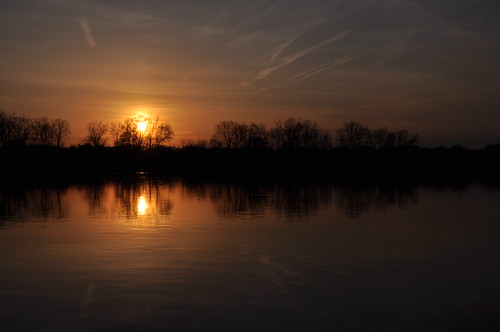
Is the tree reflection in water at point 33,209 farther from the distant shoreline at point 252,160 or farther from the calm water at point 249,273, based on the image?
the distant shoreline at point 252,160

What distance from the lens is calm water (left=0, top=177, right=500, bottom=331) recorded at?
9.26 m

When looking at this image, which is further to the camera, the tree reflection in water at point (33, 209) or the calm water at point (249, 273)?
the tree reflection in water at point (33, 209)

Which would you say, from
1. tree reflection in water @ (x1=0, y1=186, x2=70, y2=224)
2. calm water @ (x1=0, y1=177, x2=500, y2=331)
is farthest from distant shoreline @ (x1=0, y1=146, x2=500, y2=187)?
calm water @ (x1=0, y1=177, x2=500, y2=331)

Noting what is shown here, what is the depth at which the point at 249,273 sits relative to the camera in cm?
1271

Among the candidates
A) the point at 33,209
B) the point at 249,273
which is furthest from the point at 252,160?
the point at 249,273

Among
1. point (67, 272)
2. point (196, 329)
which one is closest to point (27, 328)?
point (196, 329)

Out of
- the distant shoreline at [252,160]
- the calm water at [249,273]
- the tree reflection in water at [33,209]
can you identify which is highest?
the distant shoreline at [252,160]

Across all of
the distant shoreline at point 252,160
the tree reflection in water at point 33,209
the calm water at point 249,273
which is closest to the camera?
the calm water at point 249,273

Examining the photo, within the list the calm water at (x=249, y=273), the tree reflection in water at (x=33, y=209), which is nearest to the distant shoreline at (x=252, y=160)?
the tree reflection in water at (x=33, y=209)

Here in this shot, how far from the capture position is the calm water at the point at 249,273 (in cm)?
926

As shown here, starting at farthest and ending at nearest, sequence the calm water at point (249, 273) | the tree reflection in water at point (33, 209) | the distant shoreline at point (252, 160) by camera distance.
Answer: the distant shoreline at point (252, 160) < the tree reflection in water at point (33, 209) < the calm water at point (249, 273)

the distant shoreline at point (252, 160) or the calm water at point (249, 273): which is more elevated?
the distant shoreline at point (252, 160)

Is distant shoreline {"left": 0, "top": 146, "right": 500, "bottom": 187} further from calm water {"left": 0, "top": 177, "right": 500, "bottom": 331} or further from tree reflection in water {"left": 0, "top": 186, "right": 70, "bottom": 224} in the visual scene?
calm water {"left": 0, "top": 177, "right": 500, "bottom": 331}

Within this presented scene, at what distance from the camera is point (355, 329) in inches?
344
